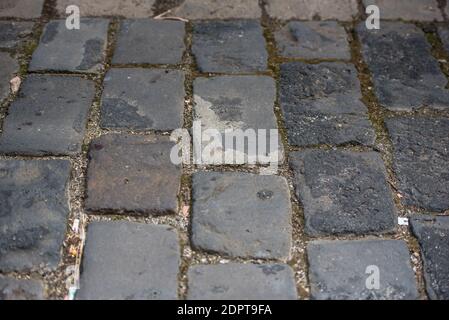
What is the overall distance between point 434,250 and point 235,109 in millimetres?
1031

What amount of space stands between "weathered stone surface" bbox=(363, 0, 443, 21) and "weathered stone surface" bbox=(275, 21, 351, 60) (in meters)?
0.32

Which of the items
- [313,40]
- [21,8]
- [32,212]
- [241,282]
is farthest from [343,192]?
[21,8]

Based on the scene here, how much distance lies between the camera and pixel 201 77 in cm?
285

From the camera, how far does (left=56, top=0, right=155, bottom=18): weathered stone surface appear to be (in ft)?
10.6

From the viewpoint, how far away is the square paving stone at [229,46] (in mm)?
2920

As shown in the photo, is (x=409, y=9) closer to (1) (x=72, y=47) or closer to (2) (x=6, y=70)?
(1) (x=72, y=47)

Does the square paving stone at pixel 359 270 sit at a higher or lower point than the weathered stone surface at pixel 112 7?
lower

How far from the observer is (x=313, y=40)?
3.11 m

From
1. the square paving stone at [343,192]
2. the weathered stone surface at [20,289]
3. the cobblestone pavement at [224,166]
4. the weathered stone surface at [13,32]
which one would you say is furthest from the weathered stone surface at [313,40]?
the weathered stone surface at [20,289]

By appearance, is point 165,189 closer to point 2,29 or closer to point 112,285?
point 112,285

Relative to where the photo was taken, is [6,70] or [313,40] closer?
[6,70]

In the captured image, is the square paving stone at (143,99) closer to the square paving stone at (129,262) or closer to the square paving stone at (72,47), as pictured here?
the square paving stone at (72,47)

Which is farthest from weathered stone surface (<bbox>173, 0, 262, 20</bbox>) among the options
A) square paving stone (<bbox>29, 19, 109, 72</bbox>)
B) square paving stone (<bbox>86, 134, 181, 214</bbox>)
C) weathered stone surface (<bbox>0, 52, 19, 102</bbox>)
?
square paving stone (<bbox>86, 134, 181, 214</bbox>)

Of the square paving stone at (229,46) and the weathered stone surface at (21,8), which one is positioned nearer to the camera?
the square paving stone at (229,46)
